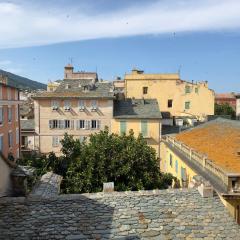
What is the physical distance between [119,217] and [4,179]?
453 cm

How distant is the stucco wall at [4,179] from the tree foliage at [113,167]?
7.88 meters

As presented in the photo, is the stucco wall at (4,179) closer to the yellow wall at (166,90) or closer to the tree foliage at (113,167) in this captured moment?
the tree foliage at (113,167)

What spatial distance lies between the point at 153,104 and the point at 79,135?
9878 millimetres

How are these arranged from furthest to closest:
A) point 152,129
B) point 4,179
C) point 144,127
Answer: point 144,127, point 152,129, point 4,179

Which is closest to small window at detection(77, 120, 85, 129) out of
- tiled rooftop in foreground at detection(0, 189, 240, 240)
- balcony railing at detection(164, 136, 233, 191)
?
balcony railing at detection(164, 136, 233, 191)

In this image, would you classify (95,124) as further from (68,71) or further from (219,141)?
(68,71)

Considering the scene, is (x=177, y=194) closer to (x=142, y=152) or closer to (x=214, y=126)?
(x=142, y=152)

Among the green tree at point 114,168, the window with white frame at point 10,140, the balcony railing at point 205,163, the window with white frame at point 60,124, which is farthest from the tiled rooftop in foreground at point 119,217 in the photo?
the window with white frame at point 60,124

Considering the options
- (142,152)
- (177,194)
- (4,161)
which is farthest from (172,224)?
(142,152)

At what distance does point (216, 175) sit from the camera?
15.9 m

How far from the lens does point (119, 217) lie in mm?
10477

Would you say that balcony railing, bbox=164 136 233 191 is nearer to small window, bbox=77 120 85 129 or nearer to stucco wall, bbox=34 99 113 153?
stucco wall, bbox=34 99 113 153

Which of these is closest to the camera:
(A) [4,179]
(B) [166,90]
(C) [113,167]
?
(A) [4,179]

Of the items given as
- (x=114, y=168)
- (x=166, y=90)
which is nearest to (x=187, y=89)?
(x=166, y=90)
